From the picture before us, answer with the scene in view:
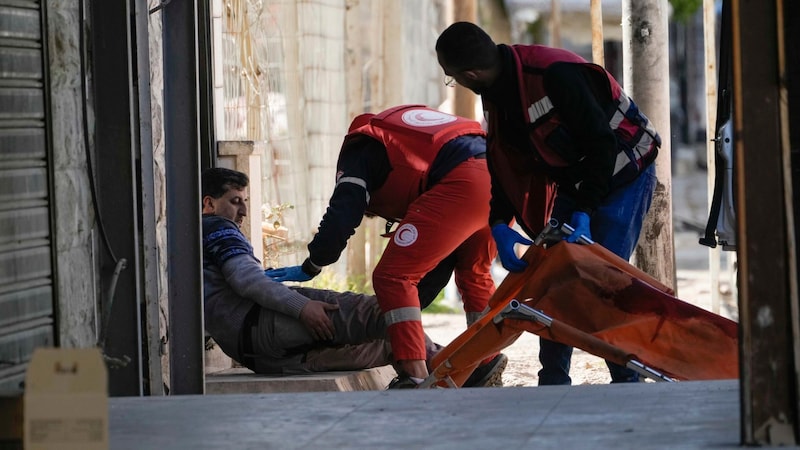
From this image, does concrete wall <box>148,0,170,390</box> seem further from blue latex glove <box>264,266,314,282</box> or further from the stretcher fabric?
blue latex glove <box>264,266,314,282</box>

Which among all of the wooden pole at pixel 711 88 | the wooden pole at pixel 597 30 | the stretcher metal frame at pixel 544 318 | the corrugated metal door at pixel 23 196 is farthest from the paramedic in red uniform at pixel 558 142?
the wooden pole at pixel 711 88

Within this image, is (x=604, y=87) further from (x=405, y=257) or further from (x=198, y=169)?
(x=198, y=169)

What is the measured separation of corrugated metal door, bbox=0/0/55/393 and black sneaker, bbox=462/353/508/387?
2349 millimetres

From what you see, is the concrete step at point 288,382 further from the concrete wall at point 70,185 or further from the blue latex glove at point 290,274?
the concrete wall at point 70,185

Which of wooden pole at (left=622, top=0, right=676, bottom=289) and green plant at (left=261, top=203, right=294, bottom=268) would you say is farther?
green plant at (left=261, top=203, right=294, bottom=268)

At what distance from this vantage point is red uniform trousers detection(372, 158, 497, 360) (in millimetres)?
5664

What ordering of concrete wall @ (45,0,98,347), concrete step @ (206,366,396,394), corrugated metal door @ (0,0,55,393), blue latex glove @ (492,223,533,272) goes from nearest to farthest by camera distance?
corrugated metal door @ (0,0,55,393) → concrete wall @ (45,0,98,347) → blue latex glove @ (492,223,533,272) → concrete step @ (206,366,396,394)

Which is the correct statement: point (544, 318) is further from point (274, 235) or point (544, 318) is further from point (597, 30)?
point (274, 235)

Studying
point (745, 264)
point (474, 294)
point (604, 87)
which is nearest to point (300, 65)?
point (474, 294)

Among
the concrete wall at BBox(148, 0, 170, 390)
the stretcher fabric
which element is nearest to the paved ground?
the stretcher fabric

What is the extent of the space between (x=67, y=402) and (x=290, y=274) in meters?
3.43

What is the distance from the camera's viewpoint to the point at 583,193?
16.7 ft

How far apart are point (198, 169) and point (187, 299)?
493mm

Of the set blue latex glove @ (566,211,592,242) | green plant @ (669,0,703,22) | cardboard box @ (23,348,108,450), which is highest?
green plant @ (669,0,703,22)
